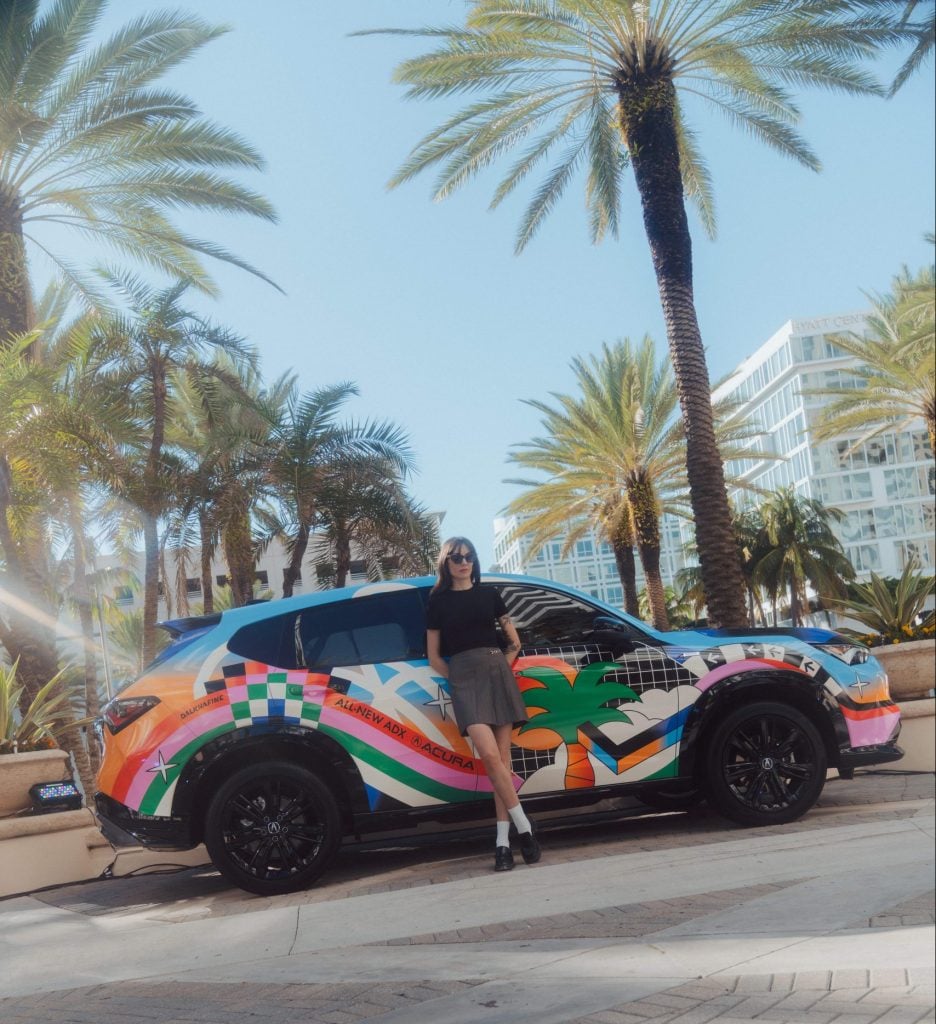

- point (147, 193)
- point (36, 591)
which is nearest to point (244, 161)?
point (147, 193)

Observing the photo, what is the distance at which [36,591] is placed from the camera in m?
15.3

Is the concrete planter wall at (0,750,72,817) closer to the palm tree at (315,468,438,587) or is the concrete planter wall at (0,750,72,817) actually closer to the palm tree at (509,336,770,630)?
the palm tree at (315,468,438,587)

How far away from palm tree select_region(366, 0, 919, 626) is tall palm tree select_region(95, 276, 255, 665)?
412cm

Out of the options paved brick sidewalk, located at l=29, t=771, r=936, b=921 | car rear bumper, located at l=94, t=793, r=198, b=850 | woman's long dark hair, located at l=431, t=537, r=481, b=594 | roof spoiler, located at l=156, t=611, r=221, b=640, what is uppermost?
woman's long dark hair, located at l=431, t=537, r=481, b=594

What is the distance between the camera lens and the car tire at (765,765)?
6.12 meters

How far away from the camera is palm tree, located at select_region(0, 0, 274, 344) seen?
1505 centimetres

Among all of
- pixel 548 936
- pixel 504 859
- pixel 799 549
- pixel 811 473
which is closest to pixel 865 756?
pixel 504 859

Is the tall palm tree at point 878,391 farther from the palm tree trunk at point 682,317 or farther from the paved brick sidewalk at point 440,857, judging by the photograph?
the paved brick sidewalk at point 440,857

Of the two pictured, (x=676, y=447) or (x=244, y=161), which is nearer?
(x=244, y=161)

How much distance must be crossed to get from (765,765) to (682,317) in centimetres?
844

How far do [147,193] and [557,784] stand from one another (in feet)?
45.0

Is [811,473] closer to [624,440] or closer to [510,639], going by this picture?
[624,440]

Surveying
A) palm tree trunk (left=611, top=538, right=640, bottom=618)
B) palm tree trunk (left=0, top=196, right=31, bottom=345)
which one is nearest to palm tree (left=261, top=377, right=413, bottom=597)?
palm tree trunk (left=0, top=196, right=31, bottom=345)

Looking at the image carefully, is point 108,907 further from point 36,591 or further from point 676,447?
point 676,447
